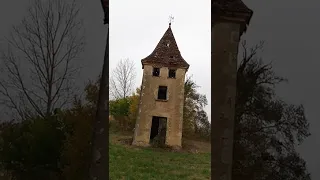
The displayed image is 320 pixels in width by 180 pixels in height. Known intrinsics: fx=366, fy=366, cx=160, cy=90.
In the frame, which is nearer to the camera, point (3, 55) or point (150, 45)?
point (150, 45)

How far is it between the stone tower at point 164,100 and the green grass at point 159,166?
0.05 m

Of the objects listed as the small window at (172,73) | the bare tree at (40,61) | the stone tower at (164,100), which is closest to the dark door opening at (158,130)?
the stone tower at (164,100)

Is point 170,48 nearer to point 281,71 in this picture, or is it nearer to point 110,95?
point 110,95

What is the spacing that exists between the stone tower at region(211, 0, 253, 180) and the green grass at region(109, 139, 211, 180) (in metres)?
0.07

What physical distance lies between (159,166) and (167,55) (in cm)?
51

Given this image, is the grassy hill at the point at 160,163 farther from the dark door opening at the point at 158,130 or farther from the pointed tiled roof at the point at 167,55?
the pointed tiled roof at the point at 167,55

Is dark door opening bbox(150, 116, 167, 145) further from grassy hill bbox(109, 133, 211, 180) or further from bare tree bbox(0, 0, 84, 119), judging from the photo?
bare tree bbox(0, 0, 84, 119)

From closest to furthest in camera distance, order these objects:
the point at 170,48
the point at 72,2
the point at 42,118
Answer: the point at 170,48
the point at 42,118
the point at 72,2

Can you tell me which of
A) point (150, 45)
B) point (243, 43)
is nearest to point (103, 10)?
point (150, 45)

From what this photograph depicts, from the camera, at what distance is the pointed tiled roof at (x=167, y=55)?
65.5 inches

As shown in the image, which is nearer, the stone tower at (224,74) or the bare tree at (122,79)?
the stone tower at (224,74)

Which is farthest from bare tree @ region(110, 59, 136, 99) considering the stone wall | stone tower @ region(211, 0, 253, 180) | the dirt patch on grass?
stone tower @ region(211, 0, 253, 180)

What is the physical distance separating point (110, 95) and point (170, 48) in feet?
1.28

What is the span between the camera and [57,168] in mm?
1743
